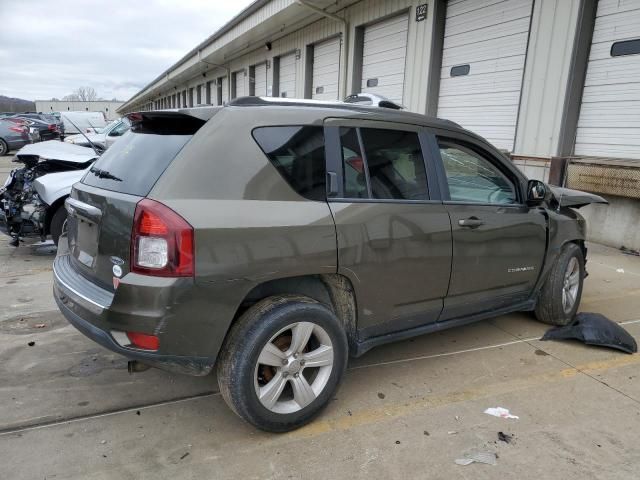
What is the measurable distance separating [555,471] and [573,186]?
235 inches

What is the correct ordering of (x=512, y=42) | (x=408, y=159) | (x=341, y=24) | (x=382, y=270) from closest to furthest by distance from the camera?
(x=382, y=270)
(x=408, y=159)
(x=512, y=42)
(x=341, y=24)

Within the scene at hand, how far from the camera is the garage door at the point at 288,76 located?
1652 centimetres

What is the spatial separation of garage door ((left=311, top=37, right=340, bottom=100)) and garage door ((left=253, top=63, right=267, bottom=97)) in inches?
177

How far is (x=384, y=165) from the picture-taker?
120 inches

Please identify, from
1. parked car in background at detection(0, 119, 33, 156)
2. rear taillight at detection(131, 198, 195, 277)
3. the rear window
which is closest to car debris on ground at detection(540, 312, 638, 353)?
rear taillight at detection(131, 198, 195, 277)

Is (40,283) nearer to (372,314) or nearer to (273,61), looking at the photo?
(372,314)

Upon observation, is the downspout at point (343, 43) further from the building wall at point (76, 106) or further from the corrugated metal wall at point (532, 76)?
the building wall at point (76, 106)

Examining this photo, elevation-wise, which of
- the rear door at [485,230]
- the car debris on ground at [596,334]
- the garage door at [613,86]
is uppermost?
the garage door at [613,86]

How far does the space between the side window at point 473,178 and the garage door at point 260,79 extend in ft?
54.7

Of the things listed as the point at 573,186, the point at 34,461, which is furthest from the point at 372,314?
the point at 573,186

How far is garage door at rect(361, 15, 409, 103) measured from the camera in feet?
36.5

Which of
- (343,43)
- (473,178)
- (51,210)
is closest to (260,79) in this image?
(343,43)

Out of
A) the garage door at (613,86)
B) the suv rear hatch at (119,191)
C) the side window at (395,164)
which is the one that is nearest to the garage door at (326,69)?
the garage door at (613,86)

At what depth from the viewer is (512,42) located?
27.8 ft
